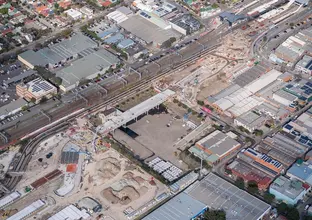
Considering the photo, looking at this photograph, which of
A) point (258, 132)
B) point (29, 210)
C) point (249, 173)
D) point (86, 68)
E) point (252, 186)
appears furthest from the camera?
point (86, 68)

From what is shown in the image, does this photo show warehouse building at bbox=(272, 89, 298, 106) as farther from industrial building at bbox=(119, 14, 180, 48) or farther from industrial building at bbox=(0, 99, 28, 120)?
industrial building at bbox=(0, 99, 28, 120)

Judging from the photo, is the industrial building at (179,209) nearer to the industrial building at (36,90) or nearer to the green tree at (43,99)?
the green tree at (43,99)

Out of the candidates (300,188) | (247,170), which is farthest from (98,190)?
(300,188)

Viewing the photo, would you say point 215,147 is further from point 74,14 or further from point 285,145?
point 74,14

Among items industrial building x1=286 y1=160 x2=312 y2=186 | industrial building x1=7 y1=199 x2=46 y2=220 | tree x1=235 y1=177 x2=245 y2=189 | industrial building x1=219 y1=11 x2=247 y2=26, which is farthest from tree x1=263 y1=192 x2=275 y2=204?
industrial building x1=219 y1=11 x2=247 y2=26

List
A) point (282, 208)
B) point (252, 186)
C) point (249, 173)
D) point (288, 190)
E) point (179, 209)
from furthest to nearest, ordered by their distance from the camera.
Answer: point (249, 173)
point (252, 186)
point (288, 190)
point (282, 208)
point (179, 209)

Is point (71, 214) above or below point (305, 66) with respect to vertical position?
below

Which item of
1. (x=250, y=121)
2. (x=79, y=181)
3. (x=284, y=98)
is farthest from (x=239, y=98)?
(x=79, y=181)

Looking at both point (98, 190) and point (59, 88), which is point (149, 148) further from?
point (59, 88)

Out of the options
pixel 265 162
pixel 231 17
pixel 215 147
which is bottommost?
pixel 215 147
